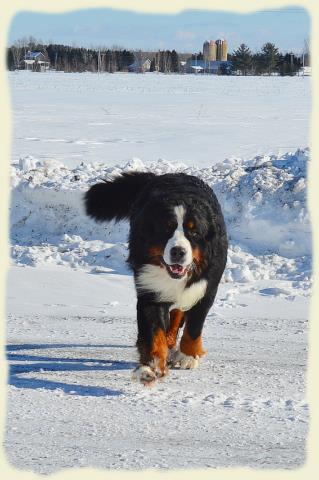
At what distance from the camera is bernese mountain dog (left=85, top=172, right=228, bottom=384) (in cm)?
480

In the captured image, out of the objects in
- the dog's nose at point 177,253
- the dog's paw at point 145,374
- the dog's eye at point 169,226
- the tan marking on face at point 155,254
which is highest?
the dog's eye at point 169,226

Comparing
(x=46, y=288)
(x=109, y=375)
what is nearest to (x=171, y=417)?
(x=109, y=375)

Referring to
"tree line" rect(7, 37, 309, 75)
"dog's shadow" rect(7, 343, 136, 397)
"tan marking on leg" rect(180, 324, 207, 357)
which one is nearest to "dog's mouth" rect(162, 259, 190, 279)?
"tan marking on leg" rect(180, 324, 207, 357)

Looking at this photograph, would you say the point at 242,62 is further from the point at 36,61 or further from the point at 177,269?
the point at 177,269

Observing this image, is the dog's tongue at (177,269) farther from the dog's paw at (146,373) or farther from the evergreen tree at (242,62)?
the evergreen tree at (242,62)

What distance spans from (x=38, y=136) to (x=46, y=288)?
1158 cm

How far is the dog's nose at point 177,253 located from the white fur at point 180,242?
2 centimetres

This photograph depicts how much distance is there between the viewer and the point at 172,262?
4746 mm

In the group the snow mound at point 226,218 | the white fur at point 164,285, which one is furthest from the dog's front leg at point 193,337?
the snow mound at point 226,218

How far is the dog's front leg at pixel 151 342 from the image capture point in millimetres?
4941

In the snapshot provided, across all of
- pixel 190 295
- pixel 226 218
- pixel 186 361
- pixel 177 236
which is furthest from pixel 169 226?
pixel 226 218

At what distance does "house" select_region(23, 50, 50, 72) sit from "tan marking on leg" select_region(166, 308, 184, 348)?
23.2 meters

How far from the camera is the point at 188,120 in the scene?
22766 mm

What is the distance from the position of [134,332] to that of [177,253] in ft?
6.28
